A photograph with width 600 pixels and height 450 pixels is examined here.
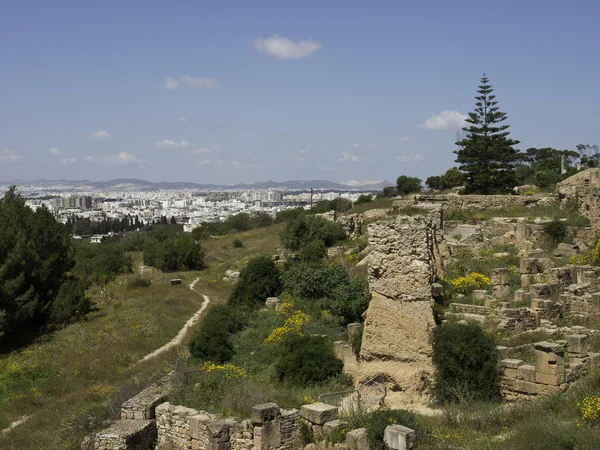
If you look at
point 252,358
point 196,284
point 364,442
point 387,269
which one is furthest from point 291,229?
point 364,442

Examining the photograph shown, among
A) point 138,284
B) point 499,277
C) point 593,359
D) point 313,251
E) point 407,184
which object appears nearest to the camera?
point 593,359

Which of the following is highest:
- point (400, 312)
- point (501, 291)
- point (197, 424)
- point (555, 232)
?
point (555, 232)

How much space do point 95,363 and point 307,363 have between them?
26.7ft

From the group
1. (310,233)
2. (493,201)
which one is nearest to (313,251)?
(310,233)

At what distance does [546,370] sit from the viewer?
972 cm

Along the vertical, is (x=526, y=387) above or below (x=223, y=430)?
above

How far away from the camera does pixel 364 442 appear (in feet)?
26.7

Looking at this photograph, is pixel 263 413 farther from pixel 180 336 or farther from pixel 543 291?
pixel 180 336

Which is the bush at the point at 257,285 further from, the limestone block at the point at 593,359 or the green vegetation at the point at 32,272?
the limestone block at the point at 593,359

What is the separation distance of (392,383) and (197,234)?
42504mm

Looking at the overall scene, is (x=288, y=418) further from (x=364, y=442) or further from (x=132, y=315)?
(x=132, y=315)

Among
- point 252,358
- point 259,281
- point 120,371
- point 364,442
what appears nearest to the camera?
point 364,442

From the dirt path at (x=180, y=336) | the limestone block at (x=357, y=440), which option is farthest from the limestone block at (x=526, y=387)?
the dirt path at (x=180, y=336)

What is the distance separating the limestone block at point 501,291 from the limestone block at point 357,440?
8.47 metres
